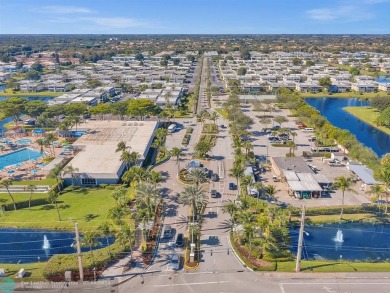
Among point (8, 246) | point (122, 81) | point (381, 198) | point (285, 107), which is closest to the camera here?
point (8, 246)

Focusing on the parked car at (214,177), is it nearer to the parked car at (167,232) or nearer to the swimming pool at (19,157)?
the parked car at (167,232)

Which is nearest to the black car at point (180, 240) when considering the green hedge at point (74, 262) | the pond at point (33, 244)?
the green hedge at point (74, 262)

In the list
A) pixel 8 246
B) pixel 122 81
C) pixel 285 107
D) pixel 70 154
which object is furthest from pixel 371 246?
Result: pixel 122 81

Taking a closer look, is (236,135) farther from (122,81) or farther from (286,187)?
(122,81)

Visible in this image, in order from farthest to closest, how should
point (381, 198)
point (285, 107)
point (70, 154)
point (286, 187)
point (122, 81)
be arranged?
point (122, 81) < point (285, 107) < point (70, 154) < point (286, 187) < point (381, 198)

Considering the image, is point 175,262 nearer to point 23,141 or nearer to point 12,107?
point 23,141

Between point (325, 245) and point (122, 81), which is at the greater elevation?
point (122, 81)
